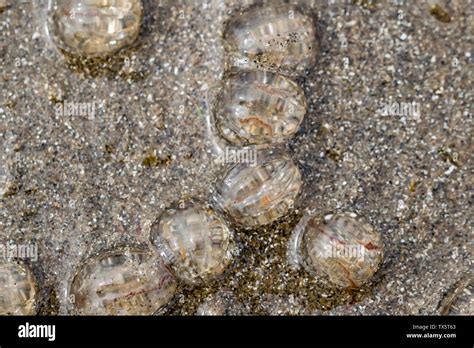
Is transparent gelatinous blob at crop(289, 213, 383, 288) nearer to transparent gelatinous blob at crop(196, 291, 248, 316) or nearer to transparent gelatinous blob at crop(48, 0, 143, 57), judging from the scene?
transparent gelatinous blob at crop(196, 291, 248, 316)

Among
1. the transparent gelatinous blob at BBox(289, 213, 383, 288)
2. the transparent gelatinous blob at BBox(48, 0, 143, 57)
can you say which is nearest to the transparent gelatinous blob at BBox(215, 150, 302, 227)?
the transparent gelatinous blob at BBox(289, 213, 383, 288)

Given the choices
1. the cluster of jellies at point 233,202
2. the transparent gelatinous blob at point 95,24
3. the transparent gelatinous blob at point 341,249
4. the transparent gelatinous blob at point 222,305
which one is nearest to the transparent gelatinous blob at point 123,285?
the cluster of jellies at point 233,202

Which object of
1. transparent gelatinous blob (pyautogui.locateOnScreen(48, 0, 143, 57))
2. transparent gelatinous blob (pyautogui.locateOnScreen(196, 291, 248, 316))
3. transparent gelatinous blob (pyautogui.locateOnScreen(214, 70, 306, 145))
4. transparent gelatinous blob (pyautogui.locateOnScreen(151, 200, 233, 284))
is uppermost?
transparent gelatinous blob (pyautogui.locateOnScreen(48, 0, 143, 57))

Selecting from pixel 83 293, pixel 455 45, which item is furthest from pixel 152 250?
pixel 455 45

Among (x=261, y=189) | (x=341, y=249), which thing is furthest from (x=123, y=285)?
(x=341, y=249)

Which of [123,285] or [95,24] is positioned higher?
[95,24]

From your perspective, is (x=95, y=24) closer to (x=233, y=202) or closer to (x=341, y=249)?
(x=233, y=202)

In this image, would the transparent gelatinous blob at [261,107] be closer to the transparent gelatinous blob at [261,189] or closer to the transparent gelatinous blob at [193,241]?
the transparent gelatinous blob at [261,189]
